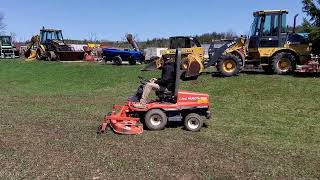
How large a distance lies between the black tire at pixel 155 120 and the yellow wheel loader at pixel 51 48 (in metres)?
28.4

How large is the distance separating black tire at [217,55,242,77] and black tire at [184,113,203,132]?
35.0ft

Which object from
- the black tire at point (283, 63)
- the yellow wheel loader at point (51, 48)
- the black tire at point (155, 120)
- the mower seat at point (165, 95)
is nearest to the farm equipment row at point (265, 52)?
the black tire at point (283, 63)

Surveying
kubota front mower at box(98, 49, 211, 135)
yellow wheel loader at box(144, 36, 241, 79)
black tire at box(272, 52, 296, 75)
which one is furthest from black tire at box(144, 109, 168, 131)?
black tire at box(272, 52, 296, 75)

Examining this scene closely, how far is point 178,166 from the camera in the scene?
8.35 metres

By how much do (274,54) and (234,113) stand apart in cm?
850

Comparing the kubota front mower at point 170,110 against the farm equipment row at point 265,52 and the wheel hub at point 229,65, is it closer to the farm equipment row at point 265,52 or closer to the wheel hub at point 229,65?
the farm equipment row at point 265,52

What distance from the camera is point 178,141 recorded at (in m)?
10.4

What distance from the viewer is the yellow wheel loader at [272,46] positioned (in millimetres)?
22094

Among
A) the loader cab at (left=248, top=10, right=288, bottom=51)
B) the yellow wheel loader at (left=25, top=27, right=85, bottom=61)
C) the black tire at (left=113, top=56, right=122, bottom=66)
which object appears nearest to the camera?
the loader cab at (left=248, top=10, right=288, bottom=51)

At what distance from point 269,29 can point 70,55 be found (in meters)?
20.6

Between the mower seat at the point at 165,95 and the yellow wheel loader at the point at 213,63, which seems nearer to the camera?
the mower seat at the point at 165,95

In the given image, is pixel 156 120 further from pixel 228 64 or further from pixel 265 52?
pixel 265 52

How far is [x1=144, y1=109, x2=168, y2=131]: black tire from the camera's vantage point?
11633 mm

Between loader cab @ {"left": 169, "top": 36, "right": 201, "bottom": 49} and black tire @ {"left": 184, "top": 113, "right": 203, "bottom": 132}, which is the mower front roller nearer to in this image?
black tire @ {"left": 184, "top": 113, "right": 203, "bottom": 132}
